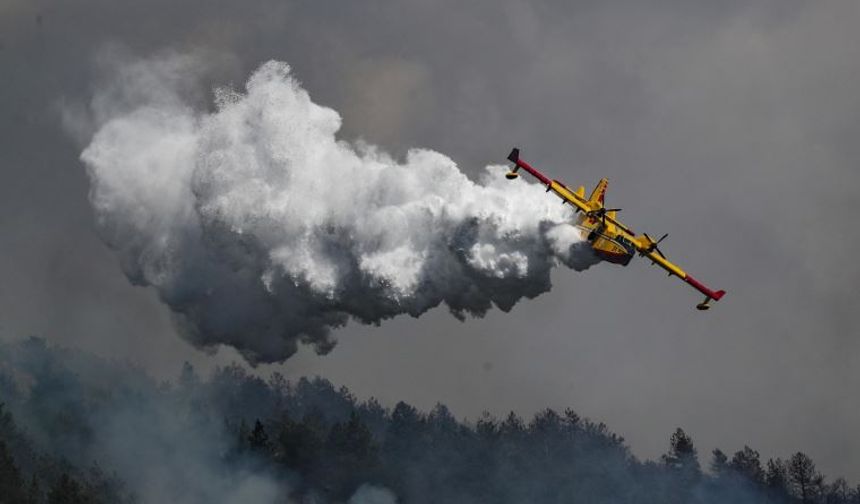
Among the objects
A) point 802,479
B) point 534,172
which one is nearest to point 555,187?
point 534,172

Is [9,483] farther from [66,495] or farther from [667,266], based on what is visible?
[667,266]

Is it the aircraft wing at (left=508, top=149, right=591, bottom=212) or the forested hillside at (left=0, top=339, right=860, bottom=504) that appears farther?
the forested hillside at (left=0, top=339, right=860, bottom=504)

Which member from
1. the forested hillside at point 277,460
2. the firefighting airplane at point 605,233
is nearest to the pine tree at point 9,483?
the forested hillside at point 277,460

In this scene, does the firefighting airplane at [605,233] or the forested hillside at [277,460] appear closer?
the firefighting airplane at [605,233]

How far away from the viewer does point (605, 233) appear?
74.8 metres

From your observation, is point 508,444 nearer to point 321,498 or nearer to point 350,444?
point 350,444

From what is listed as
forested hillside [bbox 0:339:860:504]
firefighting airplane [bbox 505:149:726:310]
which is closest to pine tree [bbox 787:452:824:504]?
forested hillside [bbox 0:339:860:504]

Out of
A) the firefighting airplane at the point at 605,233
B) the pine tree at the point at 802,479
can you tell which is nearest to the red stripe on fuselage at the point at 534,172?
the firefighting airplane at the point at 605,233

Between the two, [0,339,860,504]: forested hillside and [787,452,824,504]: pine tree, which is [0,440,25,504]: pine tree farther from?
[787,452,824,504]: pine tree

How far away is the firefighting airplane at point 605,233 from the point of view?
7450 cm

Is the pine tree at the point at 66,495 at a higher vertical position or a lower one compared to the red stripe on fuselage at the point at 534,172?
lower

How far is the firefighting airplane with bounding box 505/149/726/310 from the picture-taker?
7450 cm

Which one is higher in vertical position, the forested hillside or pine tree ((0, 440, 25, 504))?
the forested hillside

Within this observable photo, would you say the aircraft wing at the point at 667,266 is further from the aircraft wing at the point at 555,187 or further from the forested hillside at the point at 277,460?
the forested hillside at the point at 277,460
